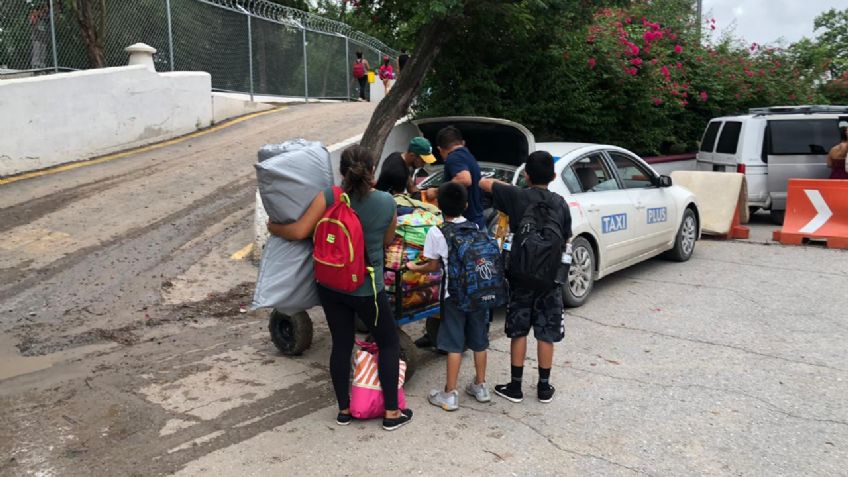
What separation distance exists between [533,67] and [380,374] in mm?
7625

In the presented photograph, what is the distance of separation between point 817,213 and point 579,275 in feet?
17.3

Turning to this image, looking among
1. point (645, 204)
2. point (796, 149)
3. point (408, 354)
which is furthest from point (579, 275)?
point (796, 149)

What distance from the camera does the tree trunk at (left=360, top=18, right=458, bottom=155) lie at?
8.76 m

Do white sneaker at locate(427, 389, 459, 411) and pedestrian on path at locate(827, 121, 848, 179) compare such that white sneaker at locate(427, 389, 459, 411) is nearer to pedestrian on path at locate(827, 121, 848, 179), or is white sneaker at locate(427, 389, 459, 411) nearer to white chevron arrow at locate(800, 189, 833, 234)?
white chevron arrow at locate(800, 189, 833, 234)

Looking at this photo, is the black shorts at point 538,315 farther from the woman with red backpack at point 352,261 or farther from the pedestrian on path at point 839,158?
the pedestrian on path at point 839,158

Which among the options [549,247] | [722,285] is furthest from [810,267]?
[549,247]

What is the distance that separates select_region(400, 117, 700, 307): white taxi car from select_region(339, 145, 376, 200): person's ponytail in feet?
6.48

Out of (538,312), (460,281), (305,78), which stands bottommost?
(538,312)

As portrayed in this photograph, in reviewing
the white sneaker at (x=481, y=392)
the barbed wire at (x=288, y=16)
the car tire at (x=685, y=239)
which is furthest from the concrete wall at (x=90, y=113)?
the car tire at (x=685, y=239)

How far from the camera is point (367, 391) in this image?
13.9ft

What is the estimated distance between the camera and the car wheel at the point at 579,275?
6.48 metres

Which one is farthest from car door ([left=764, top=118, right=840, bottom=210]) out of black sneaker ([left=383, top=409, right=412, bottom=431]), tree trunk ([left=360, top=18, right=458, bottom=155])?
black sneaker ([left=383, top=409, right=412, bottom=431])

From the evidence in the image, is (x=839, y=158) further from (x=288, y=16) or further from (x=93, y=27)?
(x=288, y=16)

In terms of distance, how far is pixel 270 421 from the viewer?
13.8ft
